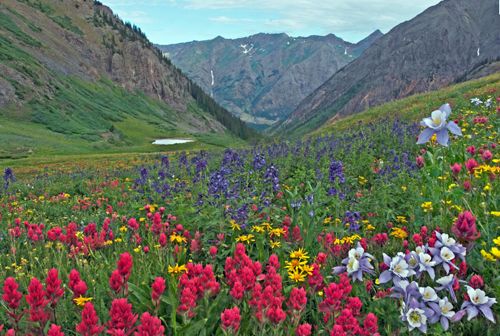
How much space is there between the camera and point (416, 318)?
10.1 feet

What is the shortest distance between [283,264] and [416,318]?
226 centimetres

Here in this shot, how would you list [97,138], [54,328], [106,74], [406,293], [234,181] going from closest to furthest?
1. [54,328]
2. [406,293]
3. [234,181]
4. [97,138]
5. [106,74]

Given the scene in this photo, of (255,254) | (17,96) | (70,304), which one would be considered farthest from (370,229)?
(17,96)

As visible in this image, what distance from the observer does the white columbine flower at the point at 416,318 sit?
2.97m

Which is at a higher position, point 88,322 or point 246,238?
point 88,322

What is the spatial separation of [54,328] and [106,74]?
661ft

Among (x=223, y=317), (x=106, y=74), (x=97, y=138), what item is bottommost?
(x=97, y=138)

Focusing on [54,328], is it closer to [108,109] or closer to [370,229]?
[370,229]

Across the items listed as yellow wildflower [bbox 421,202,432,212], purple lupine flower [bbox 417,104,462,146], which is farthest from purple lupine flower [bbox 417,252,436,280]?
yellow wildflower [bbox 421,202,432,212]

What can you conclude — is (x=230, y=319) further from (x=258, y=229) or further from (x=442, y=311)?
(x=258, y=229)

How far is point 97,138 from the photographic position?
355 feet

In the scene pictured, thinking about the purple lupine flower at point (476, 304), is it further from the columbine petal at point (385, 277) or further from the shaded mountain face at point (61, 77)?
the shaded mountain face at point (61, 77)

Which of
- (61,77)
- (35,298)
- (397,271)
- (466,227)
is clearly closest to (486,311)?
(397,271)

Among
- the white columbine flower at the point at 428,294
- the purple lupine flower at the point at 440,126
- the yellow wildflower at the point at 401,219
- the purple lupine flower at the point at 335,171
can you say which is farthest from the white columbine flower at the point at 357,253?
the purple lupine flower at the point at 335,171
